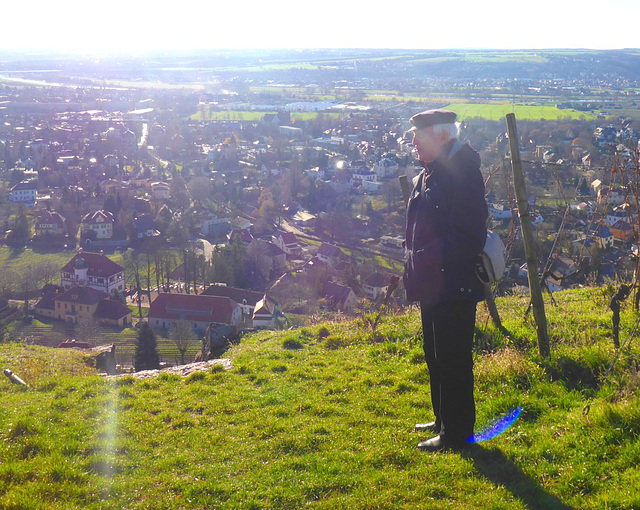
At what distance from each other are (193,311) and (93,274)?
10469 mm

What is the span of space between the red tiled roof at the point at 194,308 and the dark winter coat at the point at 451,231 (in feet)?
73.4

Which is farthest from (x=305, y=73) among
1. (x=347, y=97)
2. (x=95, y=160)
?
(x=95, y=160)

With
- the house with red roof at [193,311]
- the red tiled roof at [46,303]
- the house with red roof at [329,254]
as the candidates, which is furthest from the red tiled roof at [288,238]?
the red tiled roof at [46,303]

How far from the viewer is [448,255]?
3400 millimetres

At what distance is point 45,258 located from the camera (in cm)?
3969

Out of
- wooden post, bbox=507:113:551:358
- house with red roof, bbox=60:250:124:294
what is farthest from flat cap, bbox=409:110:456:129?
house with red roof, bbox=60:250:124:294

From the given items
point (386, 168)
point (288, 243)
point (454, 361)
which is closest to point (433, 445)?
point (454, 361)

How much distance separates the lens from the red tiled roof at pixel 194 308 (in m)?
25.7

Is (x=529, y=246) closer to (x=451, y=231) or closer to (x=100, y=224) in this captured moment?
(x=451, y=231)

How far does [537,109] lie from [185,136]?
51.6 metres

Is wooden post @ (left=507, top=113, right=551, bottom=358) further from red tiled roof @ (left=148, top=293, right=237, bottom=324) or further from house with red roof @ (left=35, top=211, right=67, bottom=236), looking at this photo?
house with red roof @ (left=35, top=211, right=67, bottom=236)

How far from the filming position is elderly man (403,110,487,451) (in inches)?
134

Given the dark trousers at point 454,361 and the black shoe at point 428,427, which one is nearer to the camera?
the dark trousers at point 454,361

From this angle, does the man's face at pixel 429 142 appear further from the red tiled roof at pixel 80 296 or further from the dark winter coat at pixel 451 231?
the red tiled roof at pixel 80 296
